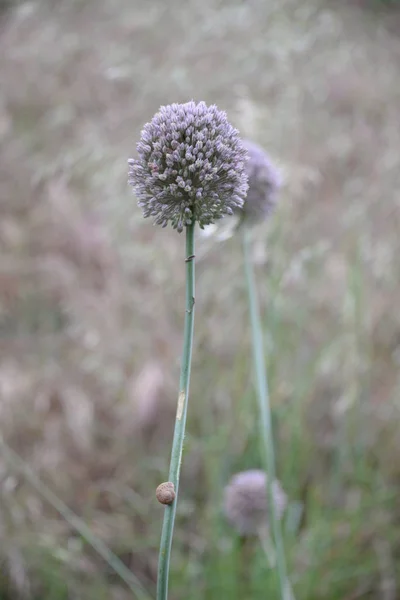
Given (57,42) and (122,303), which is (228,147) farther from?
(57,42)

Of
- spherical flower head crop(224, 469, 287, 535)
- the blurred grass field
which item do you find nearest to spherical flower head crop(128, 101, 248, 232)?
the blurred grass field

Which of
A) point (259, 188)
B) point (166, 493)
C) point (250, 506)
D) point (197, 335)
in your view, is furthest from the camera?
point (197, 335)

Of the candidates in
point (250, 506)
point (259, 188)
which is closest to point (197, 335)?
point (250, 506)

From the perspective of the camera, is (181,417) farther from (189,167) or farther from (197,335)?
(197,335)

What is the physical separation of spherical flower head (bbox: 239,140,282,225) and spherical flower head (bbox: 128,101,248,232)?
432 millimetres

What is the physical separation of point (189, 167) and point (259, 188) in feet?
1.80

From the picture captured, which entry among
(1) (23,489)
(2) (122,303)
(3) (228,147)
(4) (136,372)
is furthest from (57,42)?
(3) (228,147)

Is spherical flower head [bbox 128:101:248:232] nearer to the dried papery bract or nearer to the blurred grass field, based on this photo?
the dried papery bract

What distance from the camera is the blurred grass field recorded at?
4.94 feet

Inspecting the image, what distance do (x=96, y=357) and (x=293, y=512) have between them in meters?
0.83

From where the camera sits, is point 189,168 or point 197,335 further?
point 197,335

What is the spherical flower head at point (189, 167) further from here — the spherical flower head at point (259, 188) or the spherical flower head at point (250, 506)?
the spherical flower head at point (250, 506)

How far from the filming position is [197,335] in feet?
5.18

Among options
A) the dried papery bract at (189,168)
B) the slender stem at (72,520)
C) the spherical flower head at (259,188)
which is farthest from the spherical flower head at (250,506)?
the dried papery bract at (189,168)
